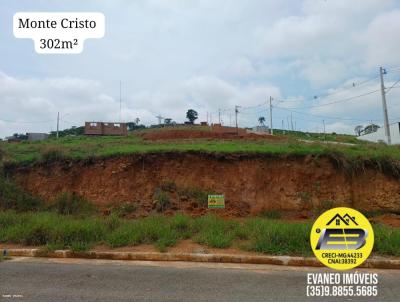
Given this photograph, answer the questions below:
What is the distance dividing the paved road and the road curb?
0.25 meters

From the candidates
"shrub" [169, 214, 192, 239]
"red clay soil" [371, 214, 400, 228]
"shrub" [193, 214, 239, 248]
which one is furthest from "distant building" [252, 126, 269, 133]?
"shrub" [169, 214, 192, 239]

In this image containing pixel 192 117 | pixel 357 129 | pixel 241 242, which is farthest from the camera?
pixel 357 129

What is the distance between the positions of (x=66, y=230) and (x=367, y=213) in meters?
10.2

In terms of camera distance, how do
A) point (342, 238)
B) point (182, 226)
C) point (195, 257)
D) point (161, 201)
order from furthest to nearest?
point (161, 201) → point (182, 226) → point (195, 257) → point (342, 238)

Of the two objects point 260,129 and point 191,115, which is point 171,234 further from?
point 191,115

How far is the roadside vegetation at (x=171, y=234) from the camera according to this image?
305 inches

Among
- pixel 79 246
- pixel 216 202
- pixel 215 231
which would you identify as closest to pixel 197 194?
pixel 216 202

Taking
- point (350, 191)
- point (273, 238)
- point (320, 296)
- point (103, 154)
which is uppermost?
point (103, 154)

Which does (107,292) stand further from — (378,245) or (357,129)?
(357,129)

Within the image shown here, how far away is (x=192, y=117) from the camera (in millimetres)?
52719

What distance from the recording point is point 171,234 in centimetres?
864

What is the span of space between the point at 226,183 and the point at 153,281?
6936 millimetres

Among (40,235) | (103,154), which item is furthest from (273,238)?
(103,154)

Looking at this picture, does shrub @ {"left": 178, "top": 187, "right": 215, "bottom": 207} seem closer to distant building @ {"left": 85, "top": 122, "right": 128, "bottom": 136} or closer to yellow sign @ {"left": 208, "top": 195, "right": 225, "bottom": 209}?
yellow sign @ {"left": 208, "top": 195, "right": 225, "bottom": 209}
